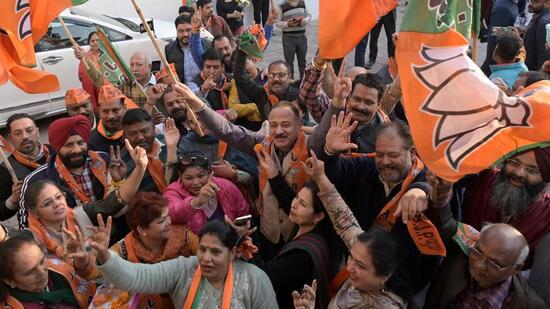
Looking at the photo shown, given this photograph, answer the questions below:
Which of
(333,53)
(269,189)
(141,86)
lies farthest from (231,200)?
(141,86)

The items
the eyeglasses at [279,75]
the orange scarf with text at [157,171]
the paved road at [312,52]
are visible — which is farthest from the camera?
the paved road at [312,52]

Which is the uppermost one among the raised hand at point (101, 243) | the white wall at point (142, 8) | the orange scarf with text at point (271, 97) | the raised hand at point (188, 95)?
the raised hand at point (188, 95)

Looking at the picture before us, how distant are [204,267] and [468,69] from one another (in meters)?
1.62

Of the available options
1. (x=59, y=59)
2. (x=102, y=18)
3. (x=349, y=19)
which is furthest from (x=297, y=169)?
(x=102, y=18)

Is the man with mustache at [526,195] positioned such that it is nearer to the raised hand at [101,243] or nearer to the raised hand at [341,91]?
the raised hand at [341,91]

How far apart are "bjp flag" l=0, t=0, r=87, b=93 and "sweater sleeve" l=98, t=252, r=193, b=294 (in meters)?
1.60

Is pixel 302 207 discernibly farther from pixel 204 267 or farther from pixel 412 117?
pixel 412 117

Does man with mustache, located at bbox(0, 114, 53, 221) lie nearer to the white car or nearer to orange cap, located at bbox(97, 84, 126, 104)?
orange cap, located at bbox(97, 84, 126, 104)

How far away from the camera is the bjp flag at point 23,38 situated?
375 cm

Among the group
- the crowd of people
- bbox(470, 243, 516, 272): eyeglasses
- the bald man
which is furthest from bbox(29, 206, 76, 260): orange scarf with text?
bbox(470, 243, 516, 272): eyeglasses

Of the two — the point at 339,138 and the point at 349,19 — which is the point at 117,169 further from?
the point at 349,19

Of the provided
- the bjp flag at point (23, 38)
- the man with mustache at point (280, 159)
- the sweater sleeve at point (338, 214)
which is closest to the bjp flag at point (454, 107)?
the sweater sleeve at point (338, 214)

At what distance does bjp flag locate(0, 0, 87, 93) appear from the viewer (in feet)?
12.3

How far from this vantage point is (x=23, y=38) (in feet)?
12.6
